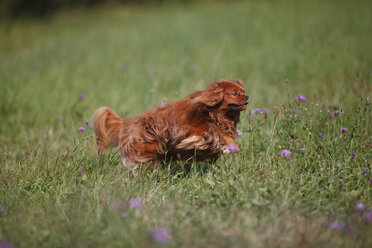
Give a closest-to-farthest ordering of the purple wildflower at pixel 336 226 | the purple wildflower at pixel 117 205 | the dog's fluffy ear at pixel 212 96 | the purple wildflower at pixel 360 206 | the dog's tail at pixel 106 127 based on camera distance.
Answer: the purple wildflower at pixel 336 226
the purple wildflower at pixel 360 206
the purple wildflower at pixel 117 205
the dog's fluffy ear at pixel 212 96
the dog's tail at pixel 106 127

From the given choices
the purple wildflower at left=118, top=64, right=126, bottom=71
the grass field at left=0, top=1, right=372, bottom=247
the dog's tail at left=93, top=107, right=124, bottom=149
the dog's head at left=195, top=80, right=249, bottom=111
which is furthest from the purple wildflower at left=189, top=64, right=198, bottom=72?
the dog's head at left=195, top=80, right=249, bottom=111

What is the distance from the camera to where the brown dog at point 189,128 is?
282 cm

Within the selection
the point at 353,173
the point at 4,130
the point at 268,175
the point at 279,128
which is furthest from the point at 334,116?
the point at 4,130

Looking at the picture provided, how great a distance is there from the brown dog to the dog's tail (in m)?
0.18

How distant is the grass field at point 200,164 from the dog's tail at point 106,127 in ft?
0.53

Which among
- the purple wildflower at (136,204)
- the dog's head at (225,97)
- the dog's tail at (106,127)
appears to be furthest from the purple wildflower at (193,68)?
the purple wildflower at (136,204)

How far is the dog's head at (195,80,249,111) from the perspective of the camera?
9.10 ft

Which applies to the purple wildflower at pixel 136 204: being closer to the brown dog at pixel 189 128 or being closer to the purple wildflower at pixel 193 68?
the brown dog at pixel 189 128

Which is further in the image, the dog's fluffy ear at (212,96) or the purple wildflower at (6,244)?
the dog's fluffy ear at (212,96)

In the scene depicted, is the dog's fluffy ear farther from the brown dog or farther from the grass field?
the grass field

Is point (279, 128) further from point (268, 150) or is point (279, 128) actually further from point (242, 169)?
point (242, 169)

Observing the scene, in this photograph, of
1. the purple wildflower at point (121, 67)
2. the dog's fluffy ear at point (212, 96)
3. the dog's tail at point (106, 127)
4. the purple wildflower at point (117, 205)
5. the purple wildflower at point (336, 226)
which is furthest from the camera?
the purple wildflower at point (121, 67)

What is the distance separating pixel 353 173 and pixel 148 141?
1.75 m

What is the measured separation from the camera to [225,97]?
2814mm
